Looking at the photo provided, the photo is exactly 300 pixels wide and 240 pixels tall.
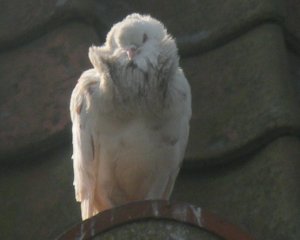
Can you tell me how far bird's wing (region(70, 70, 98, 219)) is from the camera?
3865mm

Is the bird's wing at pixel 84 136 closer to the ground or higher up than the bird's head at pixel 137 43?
closer to the ground

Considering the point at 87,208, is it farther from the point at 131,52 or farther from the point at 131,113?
the point at 131,52

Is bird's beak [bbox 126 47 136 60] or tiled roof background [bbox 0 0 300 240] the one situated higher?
bird's beak [bbox 126 47 136 60]

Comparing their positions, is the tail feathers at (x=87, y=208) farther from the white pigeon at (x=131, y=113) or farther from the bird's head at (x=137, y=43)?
the bird's head at (x=137, y=43)

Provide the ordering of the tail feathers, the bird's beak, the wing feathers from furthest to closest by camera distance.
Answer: the bird's beak → the wing feathers → the tail feathers

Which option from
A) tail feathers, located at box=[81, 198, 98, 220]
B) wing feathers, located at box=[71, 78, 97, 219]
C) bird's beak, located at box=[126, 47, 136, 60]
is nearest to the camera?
tail feathers, located at box=[81, 198, 98, 220]

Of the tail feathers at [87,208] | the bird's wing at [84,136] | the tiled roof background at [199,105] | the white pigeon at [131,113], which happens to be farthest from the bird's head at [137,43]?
the tail feathers at [87,208]

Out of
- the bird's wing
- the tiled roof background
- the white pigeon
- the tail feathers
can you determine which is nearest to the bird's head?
the white pigeon

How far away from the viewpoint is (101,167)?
3980 mm

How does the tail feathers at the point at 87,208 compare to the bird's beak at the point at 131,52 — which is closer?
the tail feathers at the point at 87,208

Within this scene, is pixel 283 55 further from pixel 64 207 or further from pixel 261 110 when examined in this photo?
pixel 64 207

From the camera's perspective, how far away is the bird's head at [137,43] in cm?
394

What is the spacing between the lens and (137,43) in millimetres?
4012

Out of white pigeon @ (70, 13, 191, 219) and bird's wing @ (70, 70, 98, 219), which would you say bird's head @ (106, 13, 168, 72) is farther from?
bird's wing @ (70, 70, 98, 219)
